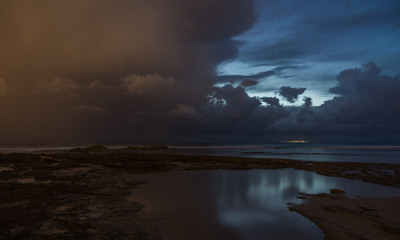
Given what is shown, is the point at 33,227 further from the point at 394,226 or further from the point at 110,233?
the point at 394,226

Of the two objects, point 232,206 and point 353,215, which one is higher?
point 353,215

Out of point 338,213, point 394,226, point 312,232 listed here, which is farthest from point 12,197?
point 394,226

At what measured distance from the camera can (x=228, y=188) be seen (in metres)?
17.0

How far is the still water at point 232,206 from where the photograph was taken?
28.3 ft

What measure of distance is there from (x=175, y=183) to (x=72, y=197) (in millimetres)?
7844

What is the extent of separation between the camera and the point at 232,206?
1228cm

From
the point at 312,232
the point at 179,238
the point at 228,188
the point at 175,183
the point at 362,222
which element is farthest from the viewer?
the point at 175,183

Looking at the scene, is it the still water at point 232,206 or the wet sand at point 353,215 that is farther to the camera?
the still water at point 232,206

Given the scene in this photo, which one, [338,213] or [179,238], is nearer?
[179,238]

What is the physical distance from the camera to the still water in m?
8.64

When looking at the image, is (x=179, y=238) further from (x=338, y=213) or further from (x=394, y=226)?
(x=394, y=226)

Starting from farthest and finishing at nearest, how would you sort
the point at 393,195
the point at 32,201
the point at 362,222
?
the point at 393,195 → the point at 32,201 → the point at 362,222

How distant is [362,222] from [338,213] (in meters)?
1.24

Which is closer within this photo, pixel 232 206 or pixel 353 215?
pixel 353 215
